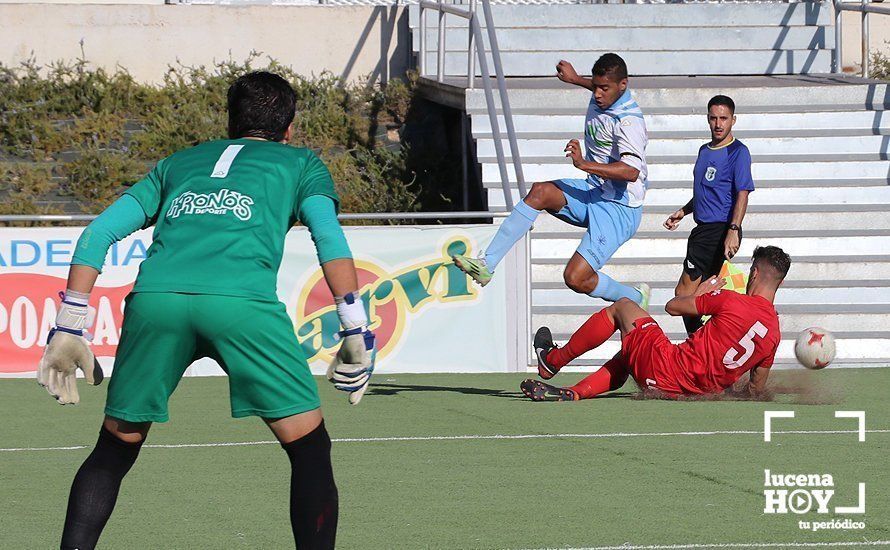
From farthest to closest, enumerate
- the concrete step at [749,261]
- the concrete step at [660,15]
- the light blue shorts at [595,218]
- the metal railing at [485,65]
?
the concrete step at [660,15]
the concrete step at [749,261]
the metal railing at [485,65]
the light blue shorts at [595,218]

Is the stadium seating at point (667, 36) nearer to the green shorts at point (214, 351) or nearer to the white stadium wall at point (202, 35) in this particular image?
the white stadium wall at point (202, 35)

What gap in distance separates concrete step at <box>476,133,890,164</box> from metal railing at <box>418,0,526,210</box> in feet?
1.73

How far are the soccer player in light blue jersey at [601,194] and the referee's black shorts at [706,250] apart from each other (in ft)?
3.19

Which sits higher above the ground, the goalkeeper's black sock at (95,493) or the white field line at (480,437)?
the goalkeeper's black sock at (95,493)

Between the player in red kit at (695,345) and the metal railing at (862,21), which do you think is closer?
the player in red kit at (695,345)

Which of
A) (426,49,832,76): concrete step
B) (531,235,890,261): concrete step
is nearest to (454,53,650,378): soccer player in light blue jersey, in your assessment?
(531,235,890,261): concrete step

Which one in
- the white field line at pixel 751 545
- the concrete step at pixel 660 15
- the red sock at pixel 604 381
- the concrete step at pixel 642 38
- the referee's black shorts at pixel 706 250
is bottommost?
the red sock at pixel 604 381

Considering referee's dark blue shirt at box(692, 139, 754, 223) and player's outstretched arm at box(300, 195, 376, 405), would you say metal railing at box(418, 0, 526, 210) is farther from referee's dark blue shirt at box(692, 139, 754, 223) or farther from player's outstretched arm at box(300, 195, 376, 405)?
player's outstretched arm at box(300, 195, 376, 405)

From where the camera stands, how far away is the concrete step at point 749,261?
567 inches

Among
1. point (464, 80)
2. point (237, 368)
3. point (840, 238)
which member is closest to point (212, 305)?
point (237, 368)

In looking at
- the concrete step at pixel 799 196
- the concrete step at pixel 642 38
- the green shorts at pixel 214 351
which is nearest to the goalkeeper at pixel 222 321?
the green shorts at pixel 214 351

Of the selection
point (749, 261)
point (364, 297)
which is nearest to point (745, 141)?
point (749, 261)

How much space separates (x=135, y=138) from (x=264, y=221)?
533 inches

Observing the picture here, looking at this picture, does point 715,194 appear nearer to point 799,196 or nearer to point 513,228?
point 513,228
